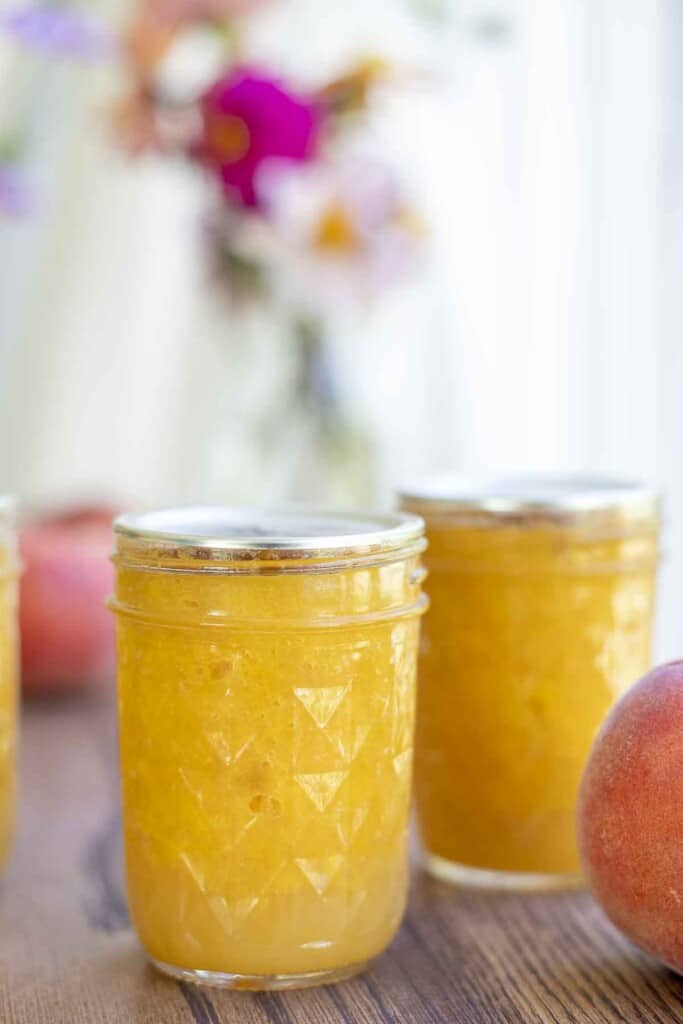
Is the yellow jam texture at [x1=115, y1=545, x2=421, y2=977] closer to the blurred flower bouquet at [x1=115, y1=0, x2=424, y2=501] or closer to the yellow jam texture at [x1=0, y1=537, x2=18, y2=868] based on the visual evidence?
the yellow jam texture at [x1=0, y1=537, x2=18, y2=868]

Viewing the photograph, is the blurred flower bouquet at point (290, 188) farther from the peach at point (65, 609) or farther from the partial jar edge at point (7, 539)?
the partial jar edge at point (7, 539)

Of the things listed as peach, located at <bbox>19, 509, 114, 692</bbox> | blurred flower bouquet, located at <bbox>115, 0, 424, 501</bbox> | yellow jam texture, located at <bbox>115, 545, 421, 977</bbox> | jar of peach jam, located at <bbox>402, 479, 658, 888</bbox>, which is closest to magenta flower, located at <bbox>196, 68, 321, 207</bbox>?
blurred flower bouquet, located at <bbox>115, 0, 424, 501</bbox>

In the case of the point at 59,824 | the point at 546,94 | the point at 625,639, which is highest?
the point at 546,94

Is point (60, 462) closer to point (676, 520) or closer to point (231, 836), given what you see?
point (676, 520)

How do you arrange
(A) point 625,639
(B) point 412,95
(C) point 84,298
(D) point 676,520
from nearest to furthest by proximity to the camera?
Result: (A) point 625,639
(D) point 676,520
(B) point 412,95
(C) point 84,298

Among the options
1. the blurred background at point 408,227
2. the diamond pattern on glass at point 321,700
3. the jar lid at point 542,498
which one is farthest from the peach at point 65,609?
the diamond pattern on glass at point 321,700

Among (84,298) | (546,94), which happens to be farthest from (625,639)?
(84,298)
